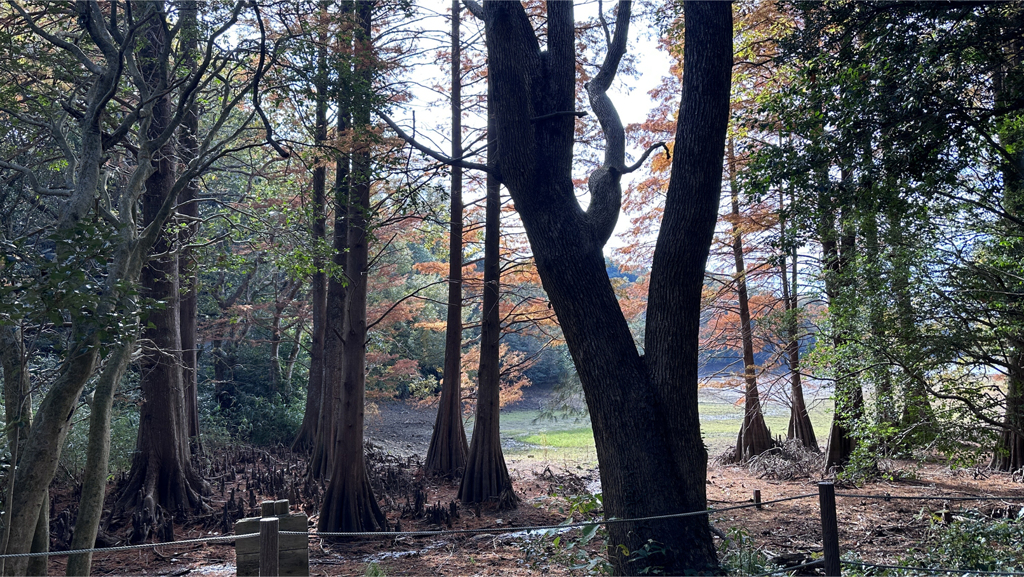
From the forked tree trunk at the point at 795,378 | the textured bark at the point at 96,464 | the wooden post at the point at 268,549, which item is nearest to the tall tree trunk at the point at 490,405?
the forked tree trunk at the point at 795,378

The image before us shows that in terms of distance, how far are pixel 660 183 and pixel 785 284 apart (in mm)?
2899

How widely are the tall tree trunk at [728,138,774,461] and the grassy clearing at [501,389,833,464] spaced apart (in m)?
0.87

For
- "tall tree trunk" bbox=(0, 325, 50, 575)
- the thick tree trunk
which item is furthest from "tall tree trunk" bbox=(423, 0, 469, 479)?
"tall tree trunk" bbox=(0, 325, 50, 575)

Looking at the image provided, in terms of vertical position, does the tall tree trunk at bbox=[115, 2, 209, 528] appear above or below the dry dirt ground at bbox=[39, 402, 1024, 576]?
above

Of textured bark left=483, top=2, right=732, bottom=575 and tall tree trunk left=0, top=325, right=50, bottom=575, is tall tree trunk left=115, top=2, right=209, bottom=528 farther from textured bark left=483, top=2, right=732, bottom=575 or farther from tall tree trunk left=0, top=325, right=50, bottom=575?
textured bark left=483, top=2, right=732, bottom=575

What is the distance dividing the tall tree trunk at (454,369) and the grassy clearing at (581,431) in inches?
143

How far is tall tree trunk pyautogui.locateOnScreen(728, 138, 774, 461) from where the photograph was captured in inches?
458

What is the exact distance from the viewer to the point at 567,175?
4742 mm

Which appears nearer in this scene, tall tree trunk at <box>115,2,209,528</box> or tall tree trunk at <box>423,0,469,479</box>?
tall tree trunk at <box>115,2,209,528</box>

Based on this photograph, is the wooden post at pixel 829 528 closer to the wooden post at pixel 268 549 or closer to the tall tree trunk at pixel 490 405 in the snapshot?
the wooden post at pixel 268 549

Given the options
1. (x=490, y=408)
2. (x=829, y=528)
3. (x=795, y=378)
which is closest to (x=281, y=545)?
(x=829, y=528)

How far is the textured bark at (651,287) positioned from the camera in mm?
4129

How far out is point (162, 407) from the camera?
876cm

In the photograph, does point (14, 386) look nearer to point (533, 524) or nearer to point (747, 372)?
point (533, 524)
